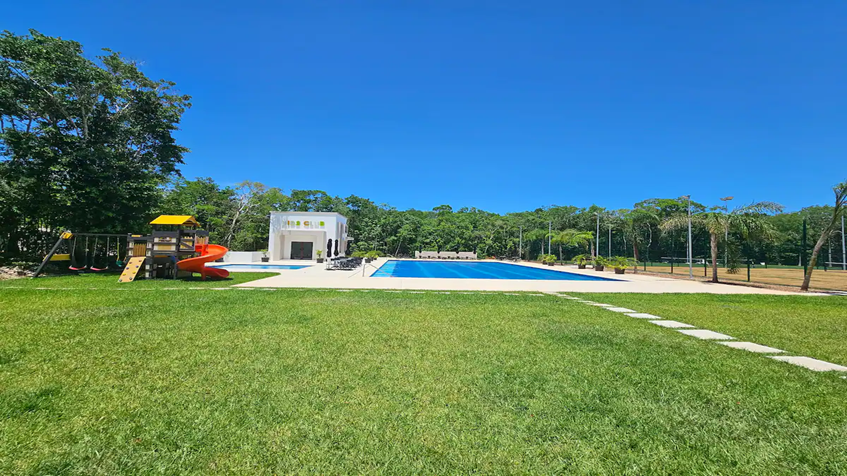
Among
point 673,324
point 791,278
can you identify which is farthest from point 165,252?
point 791,278

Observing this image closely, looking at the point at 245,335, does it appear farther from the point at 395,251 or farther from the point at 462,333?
the point at 395,251

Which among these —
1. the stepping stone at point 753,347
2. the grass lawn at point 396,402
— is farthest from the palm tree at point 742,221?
the grass lawn at point 396,402

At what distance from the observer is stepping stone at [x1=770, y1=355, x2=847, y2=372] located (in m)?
4.03

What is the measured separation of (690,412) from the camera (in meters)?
2.87

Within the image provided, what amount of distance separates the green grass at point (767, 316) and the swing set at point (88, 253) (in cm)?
1722

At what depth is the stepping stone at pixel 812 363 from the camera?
4031 mm

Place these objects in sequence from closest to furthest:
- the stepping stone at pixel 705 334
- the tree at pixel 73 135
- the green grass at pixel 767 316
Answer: the green grass at pixel 767 316 → the stepping stone at pixel 705 334 → the tree at pixel 73 135

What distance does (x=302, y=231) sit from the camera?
3275 centimetres

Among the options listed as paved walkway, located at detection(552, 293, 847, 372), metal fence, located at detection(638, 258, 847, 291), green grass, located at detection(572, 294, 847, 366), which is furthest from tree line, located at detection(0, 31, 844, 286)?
paved walkway, located at detection(552, 293, 847, 372)

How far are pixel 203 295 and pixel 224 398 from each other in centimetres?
714

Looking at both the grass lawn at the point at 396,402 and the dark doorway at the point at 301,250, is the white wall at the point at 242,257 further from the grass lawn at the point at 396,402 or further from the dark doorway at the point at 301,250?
the grass lawn at the point at 396,402

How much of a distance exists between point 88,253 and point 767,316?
21.9m

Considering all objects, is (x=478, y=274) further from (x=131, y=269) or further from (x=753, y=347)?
A: (x=753, y=347)

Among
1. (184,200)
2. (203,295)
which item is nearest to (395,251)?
(184,200)
